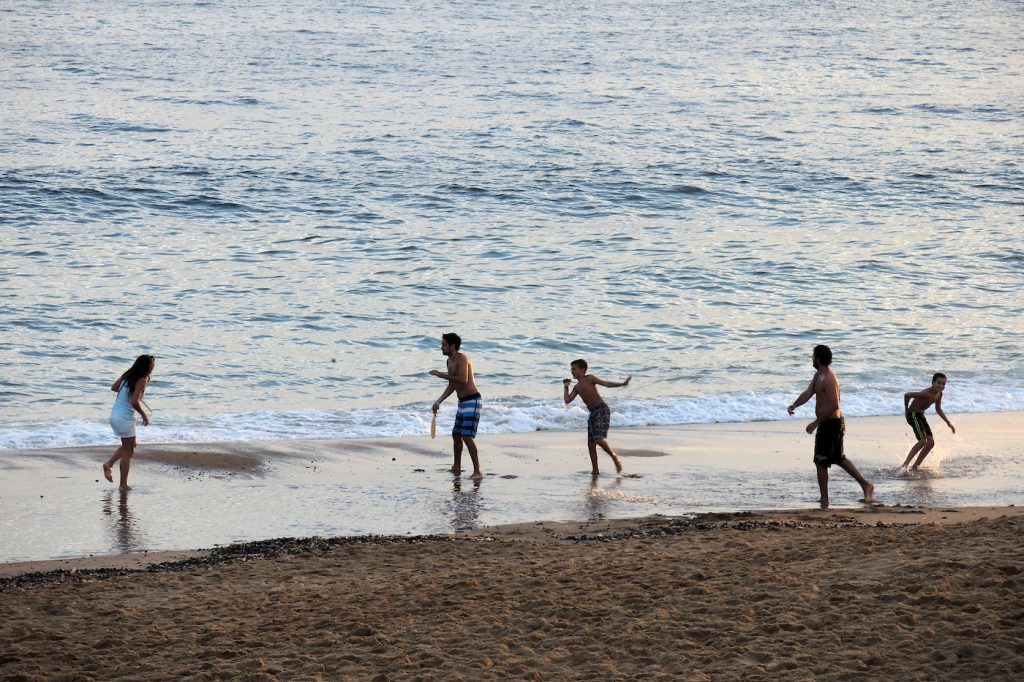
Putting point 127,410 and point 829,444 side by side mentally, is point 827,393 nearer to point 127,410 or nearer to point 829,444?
point 829,444

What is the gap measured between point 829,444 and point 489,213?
17.0m

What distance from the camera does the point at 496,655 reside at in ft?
18.9

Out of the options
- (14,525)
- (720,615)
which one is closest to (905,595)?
(720,615)

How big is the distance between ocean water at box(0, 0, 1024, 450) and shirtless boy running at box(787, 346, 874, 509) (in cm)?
454

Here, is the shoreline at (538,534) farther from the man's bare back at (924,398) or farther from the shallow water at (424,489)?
the man's bare back at (924,398)

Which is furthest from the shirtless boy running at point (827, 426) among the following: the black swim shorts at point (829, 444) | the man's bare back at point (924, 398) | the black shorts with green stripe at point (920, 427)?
the man's bare back at point (924, 398)

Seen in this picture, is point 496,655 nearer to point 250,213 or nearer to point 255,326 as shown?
point 255,326

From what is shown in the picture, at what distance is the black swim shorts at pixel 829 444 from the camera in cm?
988

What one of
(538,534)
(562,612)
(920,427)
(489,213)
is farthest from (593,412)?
(489,213)

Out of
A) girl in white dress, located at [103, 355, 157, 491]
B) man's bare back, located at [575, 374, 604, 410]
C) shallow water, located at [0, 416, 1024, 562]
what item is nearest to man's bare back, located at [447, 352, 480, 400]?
shallow water, located at [0, 416, 1024, 562]

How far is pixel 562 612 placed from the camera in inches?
249

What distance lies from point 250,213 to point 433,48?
1589 cm

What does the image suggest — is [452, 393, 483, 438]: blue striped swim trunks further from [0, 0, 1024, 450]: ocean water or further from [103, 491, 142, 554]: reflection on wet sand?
[103, 491, 142, 554]: reflection on wet sand

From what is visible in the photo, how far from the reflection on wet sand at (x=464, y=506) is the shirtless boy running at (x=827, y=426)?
9.94 feet
